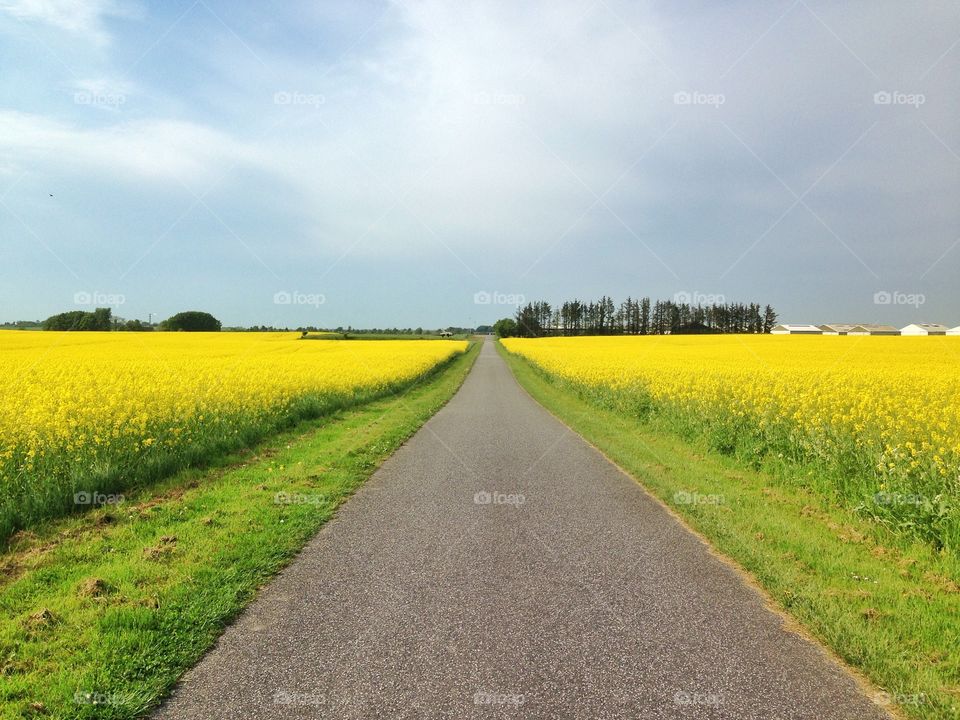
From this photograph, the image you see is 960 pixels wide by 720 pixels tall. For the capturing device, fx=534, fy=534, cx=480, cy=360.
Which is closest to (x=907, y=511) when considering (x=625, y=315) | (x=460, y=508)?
(x=460, y=508)

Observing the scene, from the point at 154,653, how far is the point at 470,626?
2.15 meters

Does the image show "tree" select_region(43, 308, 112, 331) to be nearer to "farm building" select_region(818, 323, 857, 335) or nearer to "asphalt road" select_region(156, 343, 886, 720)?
"asphalt road" select_region(156, 343, 886, 720)

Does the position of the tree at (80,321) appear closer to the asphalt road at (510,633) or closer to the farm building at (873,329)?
the asphalt road at (510,633)

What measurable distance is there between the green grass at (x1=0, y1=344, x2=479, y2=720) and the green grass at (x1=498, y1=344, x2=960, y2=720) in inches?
178

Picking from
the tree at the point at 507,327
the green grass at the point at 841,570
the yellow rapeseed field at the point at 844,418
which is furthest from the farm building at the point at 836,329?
the green grass at the point at 841,570

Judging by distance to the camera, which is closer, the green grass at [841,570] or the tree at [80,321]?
the green grass at [841,570]

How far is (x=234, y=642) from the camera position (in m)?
3.76

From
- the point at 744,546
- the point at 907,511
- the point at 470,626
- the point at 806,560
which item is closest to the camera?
the point at 470,626

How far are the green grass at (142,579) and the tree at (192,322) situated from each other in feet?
258

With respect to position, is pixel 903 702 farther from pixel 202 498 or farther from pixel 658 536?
pixel 202 498

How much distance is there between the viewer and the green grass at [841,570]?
11.7 feet

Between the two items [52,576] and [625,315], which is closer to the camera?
[52,576]

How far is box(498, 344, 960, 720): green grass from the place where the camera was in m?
3.55

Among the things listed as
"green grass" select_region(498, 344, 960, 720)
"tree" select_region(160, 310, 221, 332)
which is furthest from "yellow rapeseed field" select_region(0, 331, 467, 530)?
"tree" select_region(160, 310, 221, 332)
